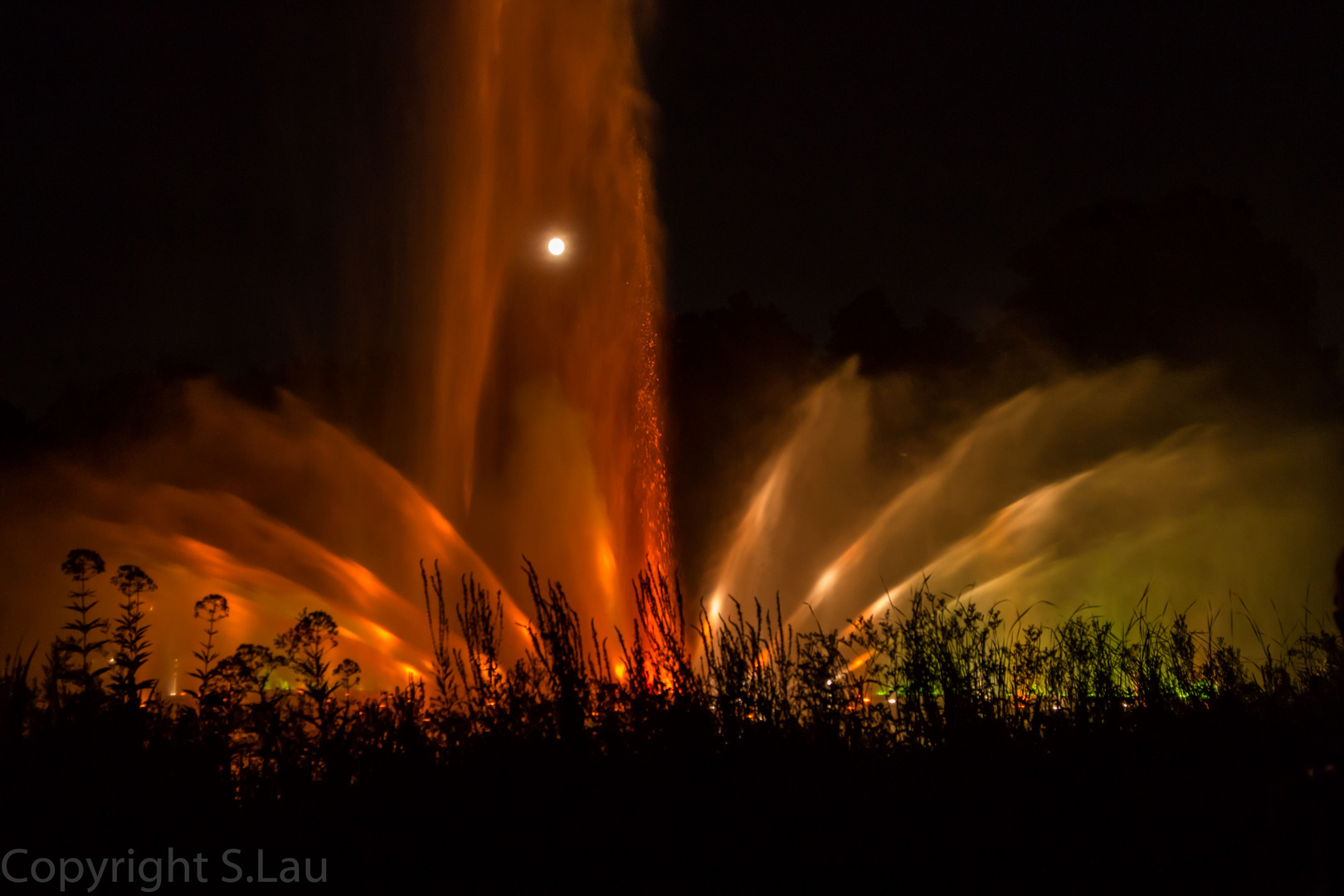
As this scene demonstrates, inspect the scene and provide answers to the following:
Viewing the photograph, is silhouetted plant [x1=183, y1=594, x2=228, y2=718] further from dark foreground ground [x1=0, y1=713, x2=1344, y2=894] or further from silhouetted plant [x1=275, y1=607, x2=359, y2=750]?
dark foreground ground [x1=0, y1=713, x2=1344, y2=894]

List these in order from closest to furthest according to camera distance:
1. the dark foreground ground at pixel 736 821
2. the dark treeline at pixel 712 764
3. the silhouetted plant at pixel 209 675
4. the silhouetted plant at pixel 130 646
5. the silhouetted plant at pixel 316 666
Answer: the dark foreground ground at pixel 736 821, the dark treeline at pixel 712 764, the silhouetted plant at pixel 316 666, the silhouetted plant at pixel 130 646, the silhouetted plant at pixel 209 675

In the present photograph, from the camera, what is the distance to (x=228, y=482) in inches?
837

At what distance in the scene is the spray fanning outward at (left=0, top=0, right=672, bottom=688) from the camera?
1602 cm


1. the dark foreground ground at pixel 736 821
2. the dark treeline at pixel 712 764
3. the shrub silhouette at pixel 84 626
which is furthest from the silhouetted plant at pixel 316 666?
the shrub silhouette at pixel 84 626

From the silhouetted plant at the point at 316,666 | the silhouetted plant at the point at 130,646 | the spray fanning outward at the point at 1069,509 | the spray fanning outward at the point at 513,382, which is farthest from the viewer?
the spray fanning outward at the point at 1069,509

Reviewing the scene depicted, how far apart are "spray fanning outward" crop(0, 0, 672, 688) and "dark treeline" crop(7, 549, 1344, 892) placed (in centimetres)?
954

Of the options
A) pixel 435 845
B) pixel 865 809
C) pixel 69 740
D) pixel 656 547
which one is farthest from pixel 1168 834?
pixel 656 547

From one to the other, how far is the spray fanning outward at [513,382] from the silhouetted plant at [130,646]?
8.42 m

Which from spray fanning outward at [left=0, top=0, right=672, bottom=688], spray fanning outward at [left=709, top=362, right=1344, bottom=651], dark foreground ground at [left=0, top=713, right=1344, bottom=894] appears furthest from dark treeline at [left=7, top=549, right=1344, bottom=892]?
spray fanning outward at [left=709, top=362, right=1344, bottom=651]

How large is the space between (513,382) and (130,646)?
1349 centimetres

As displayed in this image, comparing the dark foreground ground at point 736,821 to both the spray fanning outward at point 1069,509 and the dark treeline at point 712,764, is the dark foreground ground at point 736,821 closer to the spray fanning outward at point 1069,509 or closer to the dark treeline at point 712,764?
the dark treeline at point 712,764

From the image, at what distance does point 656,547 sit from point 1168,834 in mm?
13778

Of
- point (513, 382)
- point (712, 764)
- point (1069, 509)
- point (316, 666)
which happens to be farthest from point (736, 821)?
point (1069, 509)

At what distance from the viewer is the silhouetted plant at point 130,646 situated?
5.23 metres
